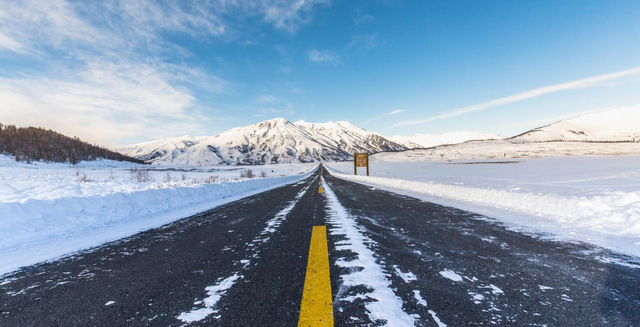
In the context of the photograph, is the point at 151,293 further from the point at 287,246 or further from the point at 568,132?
the point at 568,132

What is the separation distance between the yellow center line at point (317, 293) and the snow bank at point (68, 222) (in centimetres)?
355

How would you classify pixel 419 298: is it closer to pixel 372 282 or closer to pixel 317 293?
pixel 372 282

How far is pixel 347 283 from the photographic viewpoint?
2.20 m

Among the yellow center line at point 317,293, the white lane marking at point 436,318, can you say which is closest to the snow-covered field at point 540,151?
the yellow center line at point 317,293

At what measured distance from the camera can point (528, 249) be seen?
10.4 feet

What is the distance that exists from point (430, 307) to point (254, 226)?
368cm

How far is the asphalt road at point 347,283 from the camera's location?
1710 millimetres

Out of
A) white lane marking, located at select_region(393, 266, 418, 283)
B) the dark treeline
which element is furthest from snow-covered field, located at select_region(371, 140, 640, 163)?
the dark treeline

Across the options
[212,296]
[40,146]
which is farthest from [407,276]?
[40,146]

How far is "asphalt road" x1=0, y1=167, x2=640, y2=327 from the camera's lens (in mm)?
1710

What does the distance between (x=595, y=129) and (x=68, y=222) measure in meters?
257

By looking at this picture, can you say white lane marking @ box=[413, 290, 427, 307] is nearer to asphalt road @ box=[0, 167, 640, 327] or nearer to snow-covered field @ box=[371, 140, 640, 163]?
asphalt road @ box=[0, 167, 640, 327]

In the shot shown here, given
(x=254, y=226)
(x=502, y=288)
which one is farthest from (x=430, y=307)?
(x=254, y=226)

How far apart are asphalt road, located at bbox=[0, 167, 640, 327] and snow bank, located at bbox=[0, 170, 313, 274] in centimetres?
70
